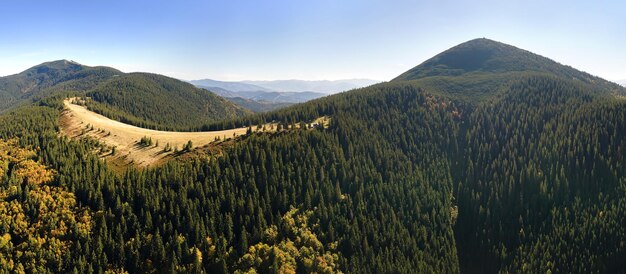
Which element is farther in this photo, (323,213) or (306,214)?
(323,213)

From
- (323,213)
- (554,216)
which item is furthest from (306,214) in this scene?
(554,216)

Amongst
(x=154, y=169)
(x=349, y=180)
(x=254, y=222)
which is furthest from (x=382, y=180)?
(x=154, y=169)

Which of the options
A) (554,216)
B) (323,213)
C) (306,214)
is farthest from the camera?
(554,216)

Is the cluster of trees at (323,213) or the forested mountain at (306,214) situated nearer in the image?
the forested mountain at (306,214)

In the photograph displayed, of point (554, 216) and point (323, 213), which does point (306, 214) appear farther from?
point (554, 216)

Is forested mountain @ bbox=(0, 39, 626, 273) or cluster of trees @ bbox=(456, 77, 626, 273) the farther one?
cluster of trees @ bbox=(456, 77, 626, 273)

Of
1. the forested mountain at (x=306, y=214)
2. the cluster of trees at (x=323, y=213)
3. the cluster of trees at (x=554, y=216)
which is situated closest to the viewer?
the forested mountain at (x=306, y=214)

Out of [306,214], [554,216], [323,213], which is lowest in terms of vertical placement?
[554,216]

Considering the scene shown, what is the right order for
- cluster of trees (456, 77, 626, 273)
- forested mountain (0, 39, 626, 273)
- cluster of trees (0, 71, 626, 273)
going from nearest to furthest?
forested mountain (0, 39, 626, 273) → cluster of trees (0, 71, 626, 273) → cluster of trees (456, 77, 626, 273)

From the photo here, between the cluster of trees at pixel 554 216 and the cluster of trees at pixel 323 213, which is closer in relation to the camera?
the cluster of trees at pixel 323 213

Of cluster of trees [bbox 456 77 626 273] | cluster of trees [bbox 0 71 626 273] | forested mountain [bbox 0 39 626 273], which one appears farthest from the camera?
cluster of trees [bbox 456 77 626 273]

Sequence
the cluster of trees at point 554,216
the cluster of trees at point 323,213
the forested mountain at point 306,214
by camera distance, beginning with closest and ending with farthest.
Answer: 1. the forested mountain at point 306,214
2. the cluster of trees at point 323,213
3. the cluster of trees at point 554,216
